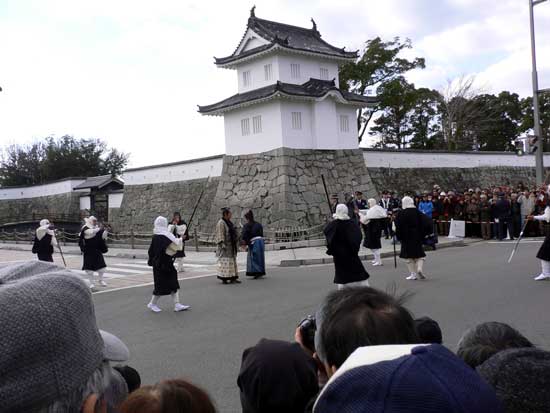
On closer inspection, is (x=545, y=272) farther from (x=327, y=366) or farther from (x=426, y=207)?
(x=426, y=207)

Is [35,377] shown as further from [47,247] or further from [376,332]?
[47,247]

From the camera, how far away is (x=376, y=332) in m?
1.82

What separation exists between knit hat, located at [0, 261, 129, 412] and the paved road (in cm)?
260

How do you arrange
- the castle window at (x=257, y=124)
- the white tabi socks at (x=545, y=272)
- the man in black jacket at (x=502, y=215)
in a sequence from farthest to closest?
1. the castle window at (x=257, y=124)
2. the man in black jacket at (x=502, y=215)
3. the white tabi socks at (x=545, y=272)

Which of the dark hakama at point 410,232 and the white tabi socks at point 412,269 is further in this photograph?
the white tabi socks at point 412,269

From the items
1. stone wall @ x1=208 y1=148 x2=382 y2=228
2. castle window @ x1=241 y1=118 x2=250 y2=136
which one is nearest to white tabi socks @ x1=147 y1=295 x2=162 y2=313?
stone wall @ x1=208 y1=148 x2=382 y2=228

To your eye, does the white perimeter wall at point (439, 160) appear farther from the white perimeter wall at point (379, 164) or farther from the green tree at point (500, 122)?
the green tree at point (500, 122)

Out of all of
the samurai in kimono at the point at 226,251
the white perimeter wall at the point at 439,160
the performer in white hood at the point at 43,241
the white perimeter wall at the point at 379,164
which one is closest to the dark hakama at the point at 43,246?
the performer in white hood at the point at 43,241

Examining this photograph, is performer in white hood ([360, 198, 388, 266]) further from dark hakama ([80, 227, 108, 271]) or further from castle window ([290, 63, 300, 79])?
castle window ([290, 63, 300, 79])

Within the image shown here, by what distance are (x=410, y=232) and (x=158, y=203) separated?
2149 centimetres

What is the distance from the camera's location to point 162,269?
29.3 ft

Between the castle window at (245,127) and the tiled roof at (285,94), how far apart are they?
87 centimetres

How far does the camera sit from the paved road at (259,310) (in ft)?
19.1

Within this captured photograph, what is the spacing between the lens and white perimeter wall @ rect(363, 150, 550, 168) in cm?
2722
